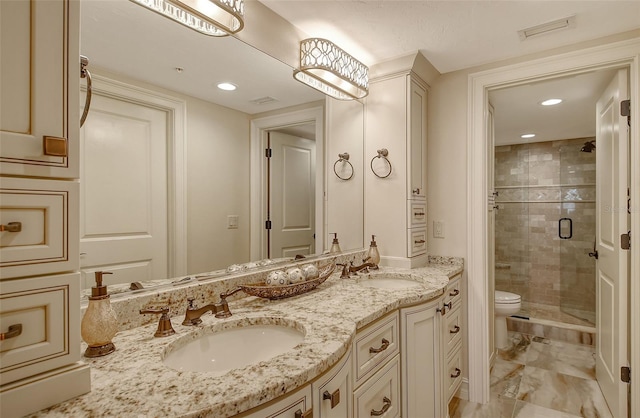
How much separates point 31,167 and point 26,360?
37cm

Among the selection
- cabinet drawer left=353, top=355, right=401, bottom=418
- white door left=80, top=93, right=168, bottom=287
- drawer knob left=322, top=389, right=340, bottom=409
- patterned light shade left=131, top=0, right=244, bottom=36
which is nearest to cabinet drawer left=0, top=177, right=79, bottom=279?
white door left=80, top=93, right=168, bottom=287

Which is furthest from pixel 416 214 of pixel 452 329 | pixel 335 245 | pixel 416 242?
pixel 452 329

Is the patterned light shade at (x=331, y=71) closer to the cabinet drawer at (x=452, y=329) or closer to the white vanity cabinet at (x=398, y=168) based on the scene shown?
the white vanity cabinet at (x=398, y=168)

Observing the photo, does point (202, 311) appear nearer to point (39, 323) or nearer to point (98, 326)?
point (98, 326)

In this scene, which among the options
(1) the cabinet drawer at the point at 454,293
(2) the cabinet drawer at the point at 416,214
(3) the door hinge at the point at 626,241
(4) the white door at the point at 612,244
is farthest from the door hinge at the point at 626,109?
(1) the cabinet drawer at the point at 454,293

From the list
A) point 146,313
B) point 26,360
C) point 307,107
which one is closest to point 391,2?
point 307,107

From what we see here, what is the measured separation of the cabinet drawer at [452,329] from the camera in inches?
75.3

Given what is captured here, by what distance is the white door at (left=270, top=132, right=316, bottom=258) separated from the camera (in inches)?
67.1

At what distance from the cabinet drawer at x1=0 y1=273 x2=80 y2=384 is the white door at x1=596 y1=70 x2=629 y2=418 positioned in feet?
8.29

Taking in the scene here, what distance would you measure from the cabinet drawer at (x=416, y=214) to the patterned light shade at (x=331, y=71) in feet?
2.61

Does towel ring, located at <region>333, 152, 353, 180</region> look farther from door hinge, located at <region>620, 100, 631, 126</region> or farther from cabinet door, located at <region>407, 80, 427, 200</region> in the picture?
door hinge, located at <region>620, 100, 631, 126</region>

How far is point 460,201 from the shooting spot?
7.64 feet

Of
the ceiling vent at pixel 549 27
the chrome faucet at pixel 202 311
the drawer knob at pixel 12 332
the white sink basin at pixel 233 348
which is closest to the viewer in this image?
the drawer knob at pixel 12 332

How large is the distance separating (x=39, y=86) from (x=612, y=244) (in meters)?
2.74
